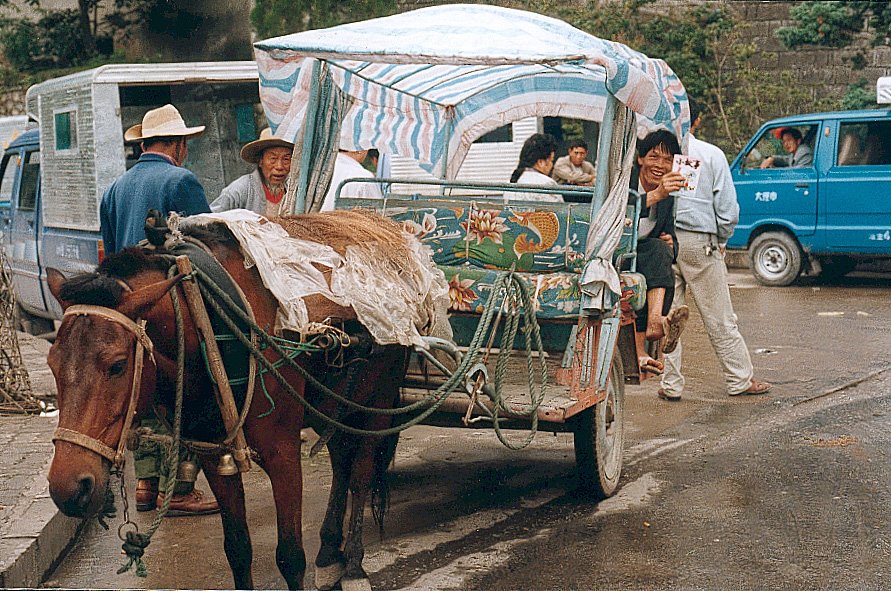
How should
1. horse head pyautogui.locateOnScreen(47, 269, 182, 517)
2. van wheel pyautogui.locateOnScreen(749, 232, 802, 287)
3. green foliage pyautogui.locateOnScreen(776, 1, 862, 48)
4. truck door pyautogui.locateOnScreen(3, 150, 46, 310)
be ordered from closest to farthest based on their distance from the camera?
horse head pyautogui.locateOnScreen(47, 269, 182, 517) < truck door pyautogui.locateOnScreen(3, 150, 46, 310) < van wheel pyautogui.locateOnScreen(749, 232, 802, 287) < green foliage pyautogui.locateOnScreen(776, 1, 862, 48)

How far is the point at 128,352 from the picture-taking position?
3.07 meters

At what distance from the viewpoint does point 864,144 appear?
12602 mm

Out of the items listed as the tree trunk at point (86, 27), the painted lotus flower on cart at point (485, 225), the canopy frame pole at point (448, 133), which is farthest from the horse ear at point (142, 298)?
the tree trunk at point (86, 27)

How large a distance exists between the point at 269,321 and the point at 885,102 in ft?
33.3

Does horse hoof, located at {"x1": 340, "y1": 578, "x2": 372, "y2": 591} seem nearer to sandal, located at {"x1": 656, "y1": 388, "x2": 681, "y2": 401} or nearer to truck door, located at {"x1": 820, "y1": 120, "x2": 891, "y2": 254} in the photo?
sandal, located at {"x1": 656, "y1": 388, "x2": 681, "y2": 401}

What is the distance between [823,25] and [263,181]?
12263 millimetres

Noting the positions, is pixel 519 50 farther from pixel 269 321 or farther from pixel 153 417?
pixel 153 417

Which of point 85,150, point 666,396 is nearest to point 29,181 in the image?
point 85,150

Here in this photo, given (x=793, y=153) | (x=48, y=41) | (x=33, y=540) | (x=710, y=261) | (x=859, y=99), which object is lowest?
(x=33, y=540)

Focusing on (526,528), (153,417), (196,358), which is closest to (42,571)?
(153,417)

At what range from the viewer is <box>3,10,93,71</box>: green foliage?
61.2 ft

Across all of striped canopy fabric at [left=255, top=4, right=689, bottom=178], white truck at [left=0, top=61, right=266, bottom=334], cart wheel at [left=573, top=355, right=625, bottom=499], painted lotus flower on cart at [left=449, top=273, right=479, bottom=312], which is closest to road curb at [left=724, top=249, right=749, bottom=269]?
white truck at [left=0, top=61, right=266, bottom=334]

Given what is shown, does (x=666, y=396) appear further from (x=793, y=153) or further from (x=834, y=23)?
(x=834, y=23)

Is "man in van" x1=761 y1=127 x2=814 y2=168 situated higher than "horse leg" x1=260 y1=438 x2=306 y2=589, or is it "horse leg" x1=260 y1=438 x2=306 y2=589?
"man in van" x1=761 y1=127 x2=814 y2=168
